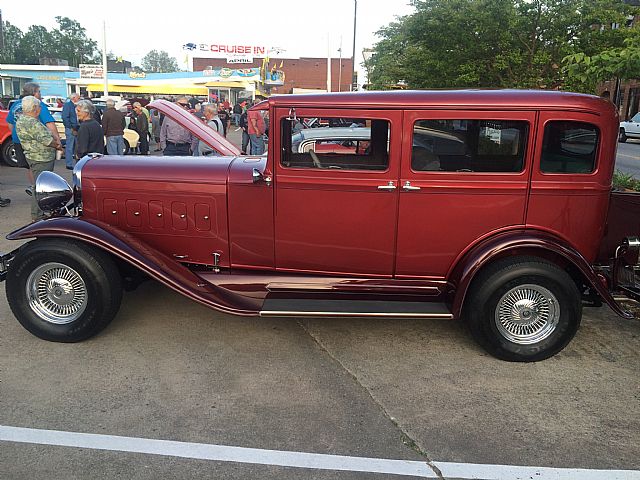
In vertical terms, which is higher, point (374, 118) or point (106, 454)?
point (374, 118)

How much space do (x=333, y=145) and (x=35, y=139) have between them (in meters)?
5.13

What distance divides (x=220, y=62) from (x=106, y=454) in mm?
87041

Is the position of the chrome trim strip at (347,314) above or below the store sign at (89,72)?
below

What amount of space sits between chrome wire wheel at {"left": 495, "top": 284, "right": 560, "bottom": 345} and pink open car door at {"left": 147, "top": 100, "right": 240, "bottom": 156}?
2840 millimetres

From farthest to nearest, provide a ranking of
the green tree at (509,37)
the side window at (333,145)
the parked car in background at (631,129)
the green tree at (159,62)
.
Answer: the green tree at (159,62) → the parked car in background at (631,129) → the green tree at (509,37) → the side window at (333,145)

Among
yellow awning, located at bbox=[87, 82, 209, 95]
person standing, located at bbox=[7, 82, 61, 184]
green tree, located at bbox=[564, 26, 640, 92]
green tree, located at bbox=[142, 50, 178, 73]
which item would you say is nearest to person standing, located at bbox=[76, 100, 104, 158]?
person standing, located at bbox=[7, 82, 61, 184]

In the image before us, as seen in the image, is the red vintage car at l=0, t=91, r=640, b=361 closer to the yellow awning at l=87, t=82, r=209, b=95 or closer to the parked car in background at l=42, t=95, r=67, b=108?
the parked car in background at l=42, t=95, r=67, b=108

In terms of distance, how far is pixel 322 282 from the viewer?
4.41 m

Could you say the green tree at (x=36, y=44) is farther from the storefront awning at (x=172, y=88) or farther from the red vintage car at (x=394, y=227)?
the red vintage car at (x=394, y=227)

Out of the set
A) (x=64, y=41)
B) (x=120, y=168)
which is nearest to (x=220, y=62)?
(x=64, y=41)

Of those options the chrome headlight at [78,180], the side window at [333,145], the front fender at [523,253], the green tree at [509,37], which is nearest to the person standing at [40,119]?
the chrome headlight at [78,180]

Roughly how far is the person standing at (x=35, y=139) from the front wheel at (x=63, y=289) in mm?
3450

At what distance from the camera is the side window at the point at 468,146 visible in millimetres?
4082

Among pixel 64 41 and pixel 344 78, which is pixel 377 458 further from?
A: pixel 64 41
